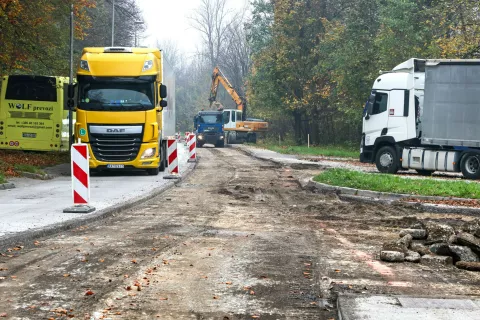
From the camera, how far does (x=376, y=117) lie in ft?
87.6

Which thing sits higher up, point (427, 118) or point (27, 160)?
point (427, 118)

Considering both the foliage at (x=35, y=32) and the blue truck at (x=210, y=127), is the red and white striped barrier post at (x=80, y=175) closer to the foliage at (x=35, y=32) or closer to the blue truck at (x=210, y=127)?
the foliage at (x=35, y=32)

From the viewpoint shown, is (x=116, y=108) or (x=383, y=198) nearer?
(x=383, y=198)

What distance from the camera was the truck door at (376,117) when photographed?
2630 centimetres

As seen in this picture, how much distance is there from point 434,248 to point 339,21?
44572 mm

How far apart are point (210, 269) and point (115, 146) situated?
1497 cm

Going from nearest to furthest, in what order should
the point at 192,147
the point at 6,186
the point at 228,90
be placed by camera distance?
1. the point at 6,186
2. the point at 192,147
3. the point at 228,90

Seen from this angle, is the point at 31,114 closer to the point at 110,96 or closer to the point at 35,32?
the point at 35,32

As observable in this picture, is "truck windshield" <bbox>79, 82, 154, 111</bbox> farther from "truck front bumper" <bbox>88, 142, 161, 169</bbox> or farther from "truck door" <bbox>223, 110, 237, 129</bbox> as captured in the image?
"truck door" <bbox>223, 110, 237, 129</bbox>

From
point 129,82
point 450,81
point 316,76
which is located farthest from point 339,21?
point 129,82

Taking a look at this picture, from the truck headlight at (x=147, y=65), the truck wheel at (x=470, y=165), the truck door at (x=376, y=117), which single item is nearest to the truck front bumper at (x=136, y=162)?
the truck headlight at (x=147, y=65)

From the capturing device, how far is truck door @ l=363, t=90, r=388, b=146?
1035 inches

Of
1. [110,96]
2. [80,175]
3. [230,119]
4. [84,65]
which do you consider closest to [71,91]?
[84,65]

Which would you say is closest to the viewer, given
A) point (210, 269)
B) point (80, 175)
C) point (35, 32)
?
point (210, 269)
